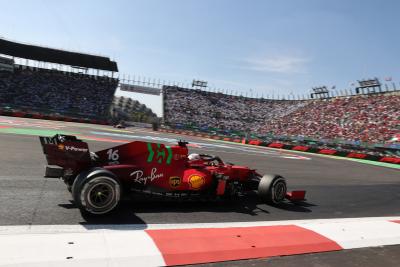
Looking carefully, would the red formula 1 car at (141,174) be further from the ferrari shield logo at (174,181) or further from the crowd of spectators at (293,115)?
the crowd of spectators at (293,115)

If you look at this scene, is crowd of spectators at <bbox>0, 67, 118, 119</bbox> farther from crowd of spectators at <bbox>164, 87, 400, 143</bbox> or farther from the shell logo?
the shell logo

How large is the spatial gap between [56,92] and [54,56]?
7992 mm

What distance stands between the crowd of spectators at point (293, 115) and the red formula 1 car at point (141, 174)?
38.9m

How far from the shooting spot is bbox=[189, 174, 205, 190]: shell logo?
23.2 ft

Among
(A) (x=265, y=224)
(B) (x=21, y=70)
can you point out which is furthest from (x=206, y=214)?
(B) (x=21, y=70)

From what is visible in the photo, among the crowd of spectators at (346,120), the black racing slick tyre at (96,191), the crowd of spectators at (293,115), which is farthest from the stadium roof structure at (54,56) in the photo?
the black racing slick tyre at (96,191)

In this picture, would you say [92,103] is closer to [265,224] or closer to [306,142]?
[306,142]

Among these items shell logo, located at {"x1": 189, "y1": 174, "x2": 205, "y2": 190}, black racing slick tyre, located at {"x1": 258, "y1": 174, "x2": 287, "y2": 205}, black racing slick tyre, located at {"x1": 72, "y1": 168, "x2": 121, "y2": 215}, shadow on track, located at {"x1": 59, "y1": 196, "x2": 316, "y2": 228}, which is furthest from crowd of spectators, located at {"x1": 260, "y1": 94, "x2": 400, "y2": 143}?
black racing slick tyre, located at {"x1": 72, "y1": 168, "x2": 121, "y2": 215}

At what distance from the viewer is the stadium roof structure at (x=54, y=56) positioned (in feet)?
200

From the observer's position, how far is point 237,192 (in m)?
7.95

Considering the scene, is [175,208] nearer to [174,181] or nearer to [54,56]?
[174,181]

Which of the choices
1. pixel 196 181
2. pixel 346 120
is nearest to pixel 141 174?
pixel 196 181

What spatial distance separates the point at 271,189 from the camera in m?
8.10

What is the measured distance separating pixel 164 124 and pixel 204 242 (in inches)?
2131
